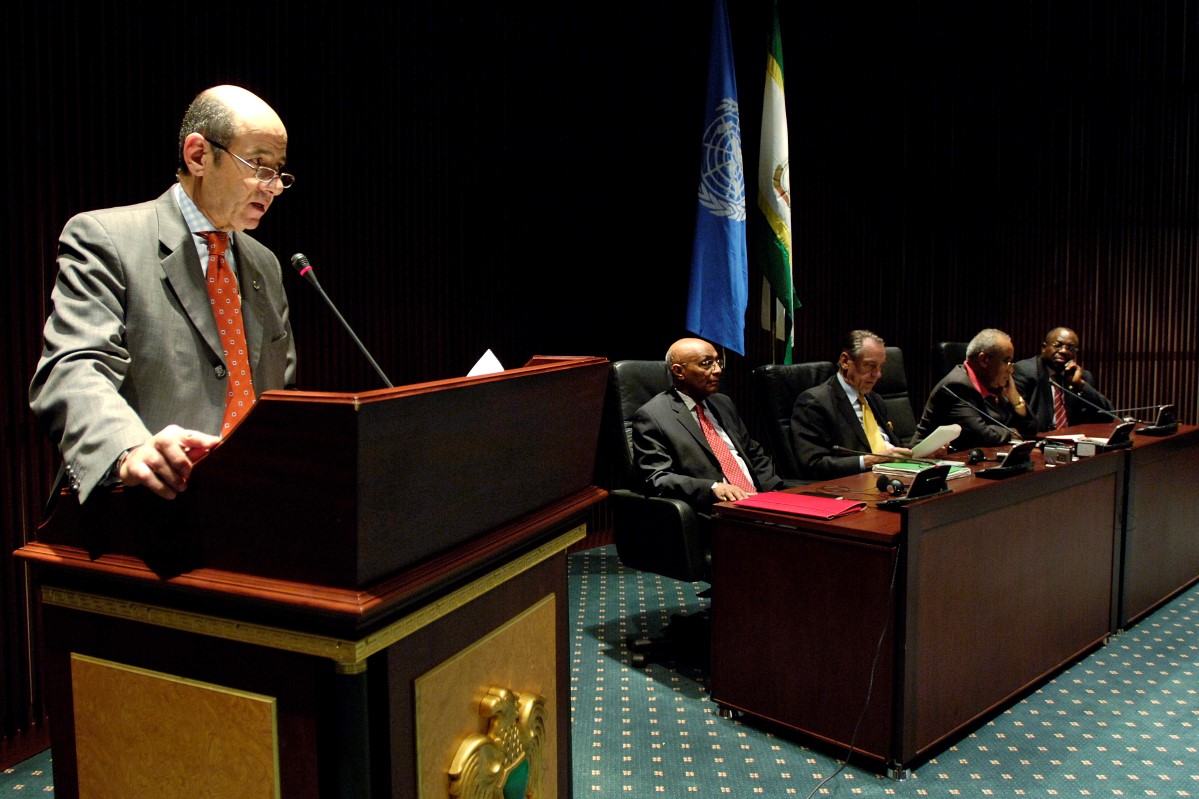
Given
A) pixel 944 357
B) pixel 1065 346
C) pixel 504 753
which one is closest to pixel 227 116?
pixel 504 753

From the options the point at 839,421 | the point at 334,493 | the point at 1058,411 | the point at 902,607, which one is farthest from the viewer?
the point at 1058,411

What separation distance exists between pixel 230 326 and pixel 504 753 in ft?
2.40

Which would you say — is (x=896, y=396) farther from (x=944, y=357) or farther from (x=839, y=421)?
(x=839, y=421)

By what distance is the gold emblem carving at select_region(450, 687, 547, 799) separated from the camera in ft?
3.41

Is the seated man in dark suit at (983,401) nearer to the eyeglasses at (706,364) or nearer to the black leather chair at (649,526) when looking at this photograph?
the eyeglasses at (706,364)

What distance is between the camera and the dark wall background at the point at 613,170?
2.64 meters

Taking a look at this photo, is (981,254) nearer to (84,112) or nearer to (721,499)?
(721,499)

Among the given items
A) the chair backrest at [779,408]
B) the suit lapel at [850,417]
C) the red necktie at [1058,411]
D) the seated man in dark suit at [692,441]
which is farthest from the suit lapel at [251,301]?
the red necktie at [1058,411]

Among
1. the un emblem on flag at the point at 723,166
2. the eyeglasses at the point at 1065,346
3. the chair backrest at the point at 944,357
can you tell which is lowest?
the chair backrest at the point at 944,357

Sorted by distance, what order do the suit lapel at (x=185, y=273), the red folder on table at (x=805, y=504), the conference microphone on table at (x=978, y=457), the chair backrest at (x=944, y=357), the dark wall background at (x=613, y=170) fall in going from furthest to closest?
the chair backrest at (x=944, y=357) → the conference microphone on table at (x=978, y=457) → the dark wall background at (x=613, y=170) → the red folder on table at (x=805, y=504) → the suit lapel at (x=185, y=273)

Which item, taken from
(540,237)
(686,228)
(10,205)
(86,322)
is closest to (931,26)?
(686,228)

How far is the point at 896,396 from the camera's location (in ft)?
14.9

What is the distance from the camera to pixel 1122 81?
5957 mm

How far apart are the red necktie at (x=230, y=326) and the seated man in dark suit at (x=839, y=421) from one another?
2831mm
